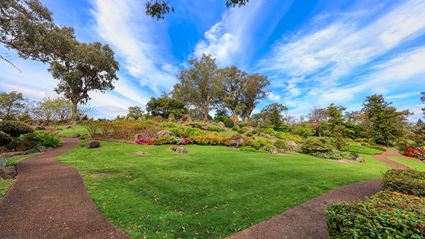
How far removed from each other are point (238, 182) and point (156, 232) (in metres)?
3.19

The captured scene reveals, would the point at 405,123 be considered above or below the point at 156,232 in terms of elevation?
above

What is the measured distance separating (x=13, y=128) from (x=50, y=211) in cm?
1115

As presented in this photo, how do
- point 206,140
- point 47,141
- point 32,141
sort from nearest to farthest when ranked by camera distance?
point 32,141, point 47,141, point 206,140

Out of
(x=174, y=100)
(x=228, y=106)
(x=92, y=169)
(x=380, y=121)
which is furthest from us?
(x=228, y=106)

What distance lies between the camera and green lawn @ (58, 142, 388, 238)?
3.35 m

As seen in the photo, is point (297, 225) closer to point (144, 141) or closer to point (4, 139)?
point (144, 141)

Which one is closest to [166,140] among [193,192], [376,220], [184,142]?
[184,142]

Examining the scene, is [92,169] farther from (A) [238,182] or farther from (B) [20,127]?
(B) [20,127]

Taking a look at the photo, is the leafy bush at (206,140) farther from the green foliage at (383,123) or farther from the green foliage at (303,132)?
the green foliage at (383,123)

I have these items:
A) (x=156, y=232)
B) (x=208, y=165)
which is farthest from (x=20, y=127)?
(x=156, y=232)

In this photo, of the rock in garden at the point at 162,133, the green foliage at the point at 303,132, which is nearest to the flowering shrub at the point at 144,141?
the rock in garden at the point at 162,133

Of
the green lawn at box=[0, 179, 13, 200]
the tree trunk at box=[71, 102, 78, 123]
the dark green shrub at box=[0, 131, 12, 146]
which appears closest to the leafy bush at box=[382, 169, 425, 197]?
the green lawn at box=[0, 179, 13, 200]

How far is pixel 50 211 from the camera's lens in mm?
3635

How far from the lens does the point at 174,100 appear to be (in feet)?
115
